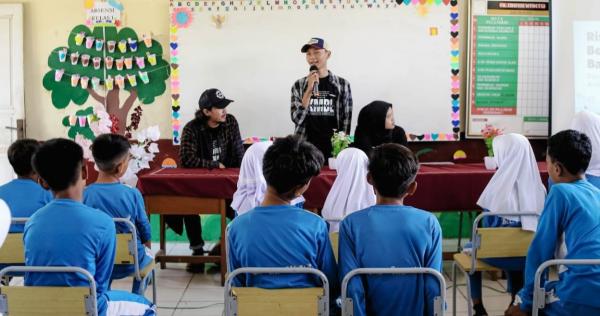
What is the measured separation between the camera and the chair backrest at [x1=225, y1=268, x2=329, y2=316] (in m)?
1.60

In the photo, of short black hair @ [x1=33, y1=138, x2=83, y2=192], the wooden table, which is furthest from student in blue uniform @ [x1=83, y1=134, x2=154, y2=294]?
the wooden table

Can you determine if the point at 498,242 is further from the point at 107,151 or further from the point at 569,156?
the point at 107,151

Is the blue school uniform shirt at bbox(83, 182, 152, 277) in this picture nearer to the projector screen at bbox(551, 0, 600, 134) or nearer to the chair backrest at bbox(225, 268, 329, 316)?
the chair backrest at bbox(225, 268, 329, 316)

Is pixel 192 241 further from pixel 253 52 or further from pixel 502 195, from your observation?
pixel 502 195

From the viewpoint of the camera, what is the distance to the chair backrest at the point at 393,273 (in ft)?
5.29

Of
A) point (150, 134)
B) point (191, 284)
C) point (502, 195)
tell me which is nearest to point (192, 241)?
point (191, 284)

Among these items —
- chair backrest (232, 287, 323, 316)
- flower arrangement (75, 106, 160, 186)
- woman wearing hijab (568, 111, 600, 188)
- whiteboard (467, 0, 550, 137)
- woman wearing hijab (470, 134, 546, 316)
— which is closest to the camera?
chair backrest (232, 287, 323, 316)

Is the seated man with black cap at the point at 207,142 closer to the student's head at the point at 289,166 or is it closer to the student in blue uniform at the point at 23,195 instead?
the student in blue uniform at the point at 23,195

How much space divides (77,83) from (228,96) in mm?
1368

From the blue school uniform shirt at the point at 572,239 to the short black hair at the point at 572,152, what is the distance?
0.13m

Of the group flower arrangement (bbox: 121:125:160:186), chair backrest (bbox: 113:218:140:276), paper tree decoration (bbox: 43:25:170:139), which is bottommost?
chair backrest (bbox: 113:218:140:276)

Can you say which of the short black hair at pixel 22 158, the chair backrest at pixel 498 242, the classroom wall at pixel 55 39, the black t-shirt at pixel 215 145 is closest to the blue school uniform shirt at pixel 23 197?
the short black hair at pixel 22 158

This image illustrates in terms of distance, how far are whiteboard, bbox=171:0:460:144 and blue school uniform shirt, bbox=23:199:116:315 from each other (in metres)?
3.25

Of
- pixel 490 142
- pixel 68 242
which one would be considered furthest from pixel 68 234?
pixel 490 142
